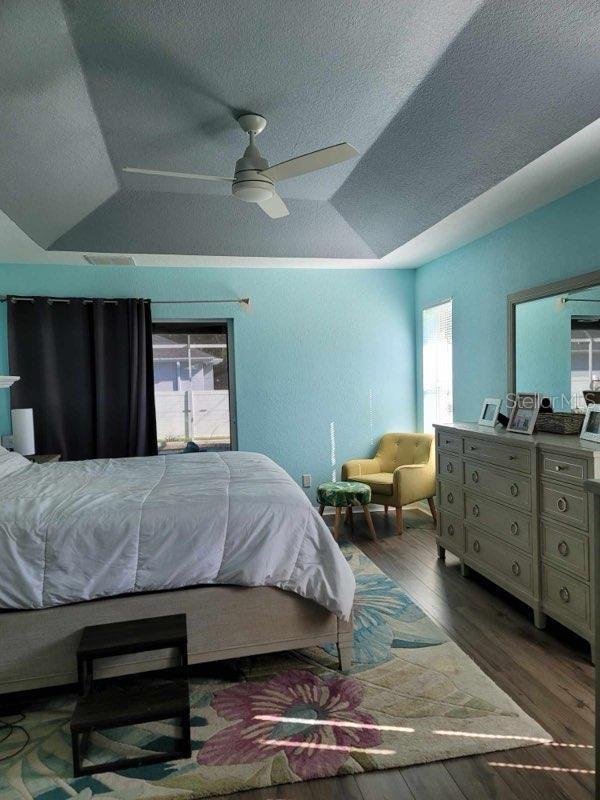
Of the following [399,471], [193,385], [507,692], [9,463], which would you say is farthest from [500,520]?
[193,385]

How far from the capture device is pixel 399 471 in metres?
4.38

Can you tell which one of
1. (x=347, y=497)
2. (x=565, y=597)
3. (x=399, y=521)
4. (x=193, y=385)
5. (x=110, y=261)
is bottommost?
(x=399, y=521)

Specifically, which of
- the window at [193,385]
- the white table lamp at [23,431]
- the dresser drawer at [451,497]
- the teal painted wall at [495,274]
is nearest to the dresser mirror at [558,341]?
the teal painted wall at [495,274]

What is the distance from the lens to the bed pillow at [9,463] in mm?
3028

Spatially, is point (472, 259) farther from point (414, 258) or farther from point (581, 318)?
point (581, 318)

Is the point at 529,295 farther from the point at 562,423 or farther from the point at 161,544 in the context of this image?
the point at 161,544

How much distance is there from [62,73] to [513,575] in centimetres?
334

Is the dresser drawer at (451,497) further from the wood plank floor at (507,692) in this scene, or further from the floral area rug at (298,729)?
the floral area rug at (298,729)

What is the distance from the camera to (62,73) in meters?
2.15

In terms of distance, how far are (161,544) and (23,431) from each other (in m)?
2.67

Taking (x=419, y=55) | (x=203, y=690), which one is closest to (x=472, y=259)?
(x=419, y=55)

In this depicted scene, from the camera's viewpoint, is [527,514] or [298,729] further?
[527,514]

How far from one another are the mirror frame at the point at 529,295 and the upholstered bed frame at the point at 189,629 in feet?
7.43

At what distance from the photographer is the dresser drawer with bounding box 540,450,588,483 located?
2432 millimetres
